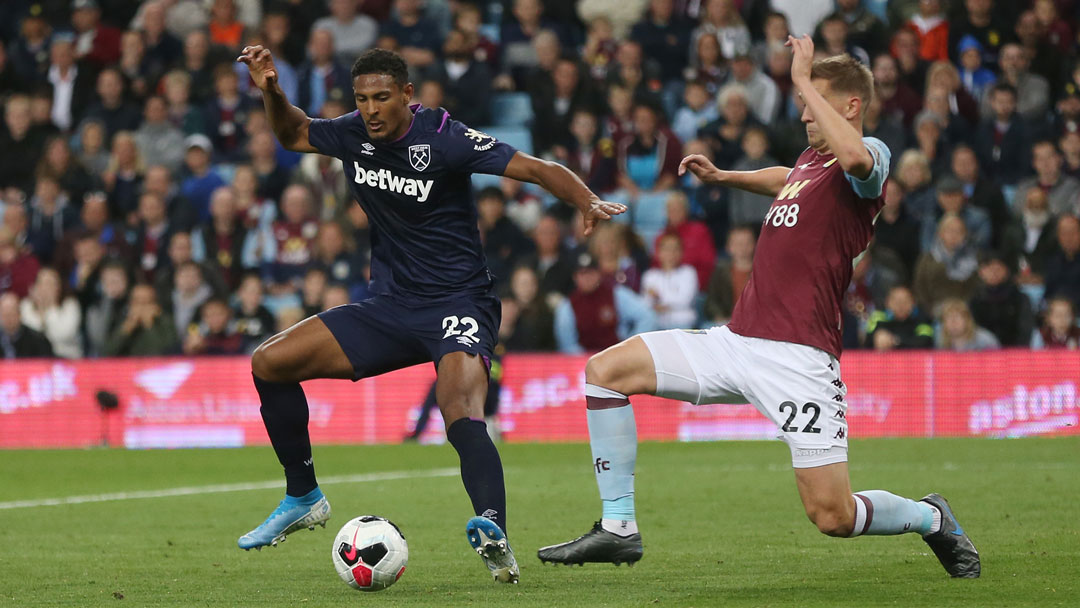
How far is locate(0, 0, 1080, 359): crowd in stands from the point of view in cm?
1667

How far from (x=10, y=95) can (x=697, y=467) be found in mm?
13051

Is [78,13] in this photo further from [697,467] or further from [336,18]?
[697,467]

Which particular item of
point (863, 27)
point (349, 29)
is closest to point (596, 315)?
point (863, 27)

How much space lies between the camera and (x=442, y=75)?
19266 millimetres

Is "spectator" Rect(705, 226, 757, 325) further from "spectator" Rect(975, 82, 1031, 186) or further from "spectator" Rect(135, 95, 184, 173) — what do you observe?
"spectator" Rect(135, 95, 184, 173)

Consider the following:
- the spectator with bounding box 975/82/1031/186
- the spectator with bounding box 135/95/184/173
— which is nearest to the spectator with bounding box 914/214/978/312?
the spectator with bounding box 975/82/1031/186

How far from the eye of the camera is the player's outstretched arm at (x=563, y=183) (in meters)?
7.15

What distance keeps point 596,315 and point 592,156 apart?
257 cm

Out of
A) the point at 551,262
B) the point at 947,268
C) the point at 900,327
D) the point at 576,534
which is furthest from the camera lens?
the point at 551,262

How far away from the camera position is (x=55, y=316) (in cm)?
1861

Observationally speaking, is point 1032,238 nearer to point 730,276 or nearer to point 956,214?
point 956,214

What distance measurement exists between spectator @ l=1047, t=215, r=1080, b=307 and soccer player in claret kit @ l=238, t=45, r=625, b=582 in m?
9.97

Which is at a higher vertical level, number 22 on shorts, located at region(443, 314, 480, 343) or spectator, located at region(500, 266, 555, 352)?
number 22 on shorts, located at region(443, 314, 480, 343)

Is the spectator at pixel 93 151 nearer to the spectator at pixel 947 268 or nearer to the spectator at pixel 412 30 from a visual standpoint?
the spectator at pixel 412 30
